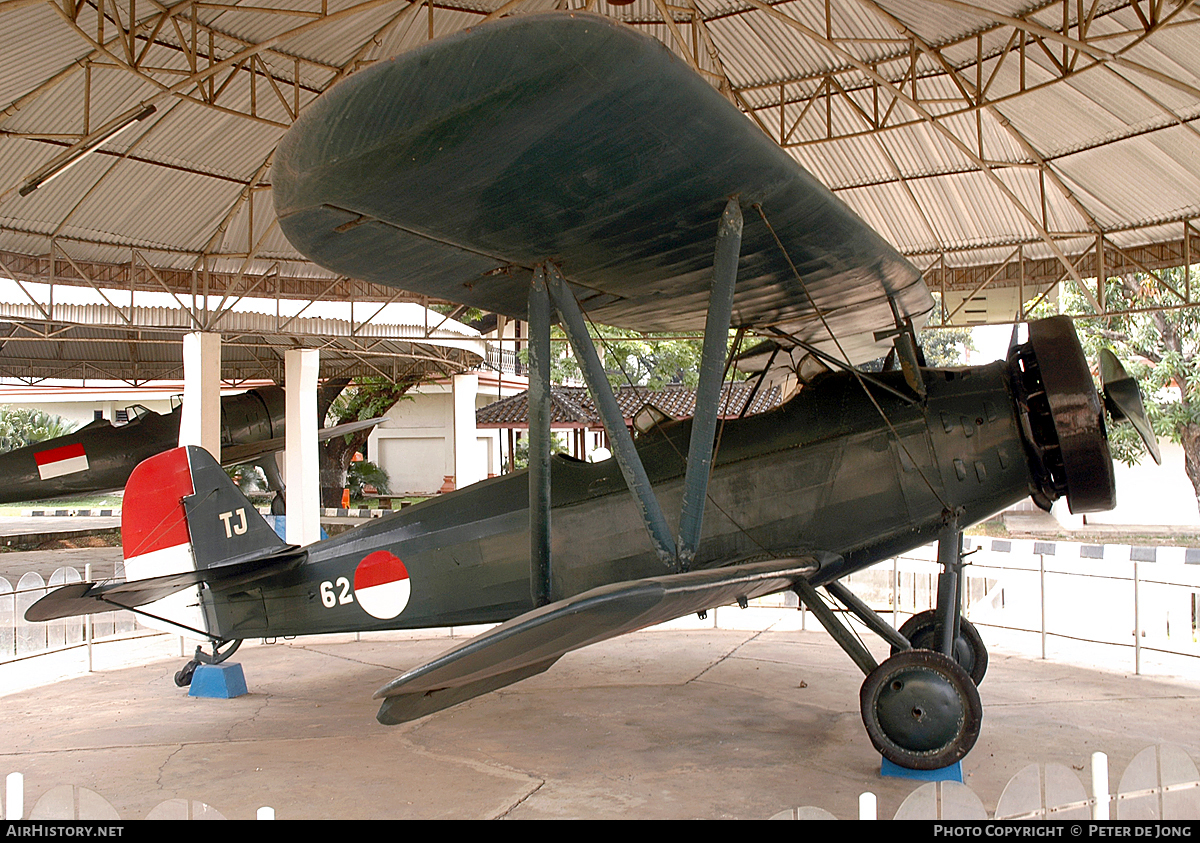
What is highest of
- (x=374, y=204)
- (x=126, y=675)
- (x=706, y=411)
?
(x=374, y=204)

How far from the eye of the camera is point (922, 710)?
5.11m

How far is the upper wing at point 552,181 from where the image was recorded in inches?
111

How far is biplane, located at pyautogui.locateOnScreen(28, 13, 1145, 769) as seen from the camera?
3133mm

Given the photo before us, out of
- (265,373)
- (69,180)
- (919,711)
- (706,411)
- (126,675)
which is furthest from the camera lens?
(265,373)

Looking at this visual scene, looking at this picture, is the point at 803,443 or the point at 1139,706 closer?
the point at 803,443

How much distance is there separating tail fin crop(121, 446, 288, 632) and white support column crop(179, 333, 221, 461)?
22.3 feet

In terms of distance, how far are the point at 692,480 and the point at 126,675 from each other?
7.47m

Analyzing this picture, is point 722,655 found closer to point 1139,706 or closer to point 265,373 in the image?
point 1139,706

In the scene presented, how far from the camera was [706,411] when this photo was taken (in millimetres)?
4422

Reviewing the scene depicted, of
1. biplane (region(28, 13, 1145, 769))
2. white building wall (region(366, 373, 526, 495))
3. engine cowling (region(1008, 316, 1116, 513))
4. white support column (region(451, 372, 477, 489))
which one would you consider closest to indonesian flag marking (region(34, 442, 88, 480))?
white support column (region(451, 372, 477, 489))

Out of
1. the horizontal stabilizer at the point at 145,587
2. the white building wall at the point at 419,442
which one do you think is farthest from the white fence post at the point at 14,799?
the white building wall at the point at 419,442

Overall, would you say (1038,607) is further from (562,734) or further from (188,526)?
(188,526)

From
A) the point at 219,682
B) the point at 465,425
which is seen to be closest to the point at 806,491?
the point at 219,682

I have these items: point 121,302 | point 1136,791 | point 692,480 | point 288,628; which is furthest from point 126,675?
point 121,302
